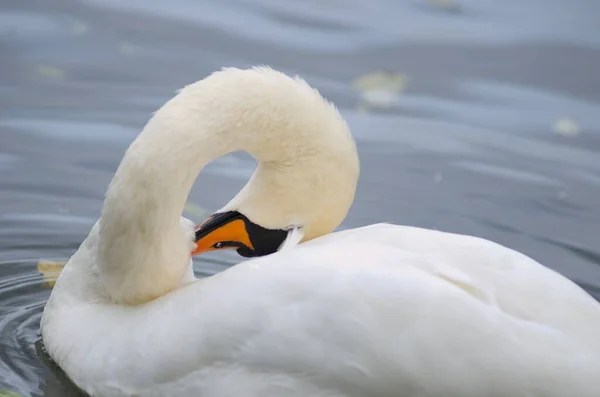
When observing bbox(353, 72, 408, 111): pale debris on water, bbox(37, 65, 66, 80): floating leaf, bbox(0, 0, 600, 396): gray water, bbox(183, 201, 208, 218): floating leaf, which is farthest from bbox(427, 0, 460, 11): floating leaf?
bbox(183, 201, 208, 218): floating leaf

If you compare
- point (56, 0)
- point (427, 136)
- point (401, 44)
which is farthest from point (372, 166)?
point (56, 0)

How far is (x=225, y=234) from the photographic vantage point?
4324 millimetres

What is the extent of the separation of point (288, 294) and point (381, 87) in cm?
402

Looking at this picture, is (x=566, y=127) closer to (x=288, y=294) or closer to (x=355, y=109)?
(x=355, y=109)

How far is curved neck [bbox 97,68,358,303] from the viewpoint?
3.98 metres

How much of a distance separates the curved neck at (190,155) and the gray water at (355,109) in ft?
1.74

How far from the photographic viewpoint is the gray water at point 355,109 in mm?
5789

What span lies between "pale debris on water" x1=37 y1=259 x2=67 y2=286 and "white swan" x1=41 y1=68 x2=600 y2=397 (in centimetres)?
69

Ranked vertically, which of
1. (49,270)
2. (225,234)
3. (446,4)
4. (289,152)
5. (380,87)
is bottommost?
(49,270)

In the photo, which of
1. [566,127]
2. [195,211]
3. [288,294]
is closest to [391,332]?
[288,294]

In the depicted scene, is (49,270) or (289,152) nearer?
(289,152)

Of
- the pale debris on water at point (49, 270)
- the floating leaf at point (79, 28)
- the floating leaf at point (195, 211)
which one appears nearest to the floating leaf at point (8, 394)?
the pale debris on water at point (49, 270)

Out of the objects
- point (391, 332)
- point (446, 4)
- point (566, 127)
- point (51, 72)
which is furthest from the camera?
point (446, 4)

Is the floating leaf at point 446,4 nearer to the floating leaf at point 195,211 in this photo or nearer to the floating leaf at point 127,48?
the floating leaf at point 127,48
